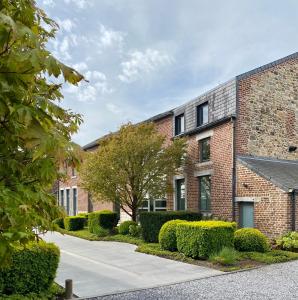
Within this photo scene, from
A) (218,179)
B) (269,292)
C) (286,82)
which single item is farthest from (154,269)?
(286,82)

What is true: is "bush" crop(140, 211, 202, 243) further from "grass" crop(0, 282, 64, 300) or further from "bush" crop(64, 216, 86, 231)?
"bush" crop(64, 216, 86, 231)

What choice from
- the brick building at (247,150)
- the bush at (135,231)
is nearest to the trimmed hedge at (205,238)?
the brick building at (247,150)

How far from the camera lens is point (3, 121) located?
2.85m

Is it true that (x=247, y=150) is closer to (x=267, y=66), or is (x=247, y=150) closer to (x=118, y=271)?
(x=267, y=66)

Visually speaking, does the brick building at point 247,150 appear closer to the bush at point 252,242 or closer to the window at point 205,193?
the window at point 205,193

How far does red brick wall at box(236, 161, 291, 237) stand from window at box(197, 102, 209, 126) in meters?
4.44

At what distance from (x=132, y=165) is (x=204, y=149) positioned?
3935 millimetres

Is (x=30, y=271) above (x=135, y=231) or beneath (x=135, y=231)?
above

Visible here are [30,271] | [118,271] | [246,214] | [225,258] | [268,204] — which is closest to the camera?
[30,271]

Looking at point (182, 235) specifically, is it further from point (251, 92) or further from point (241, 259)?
point (251, 92)

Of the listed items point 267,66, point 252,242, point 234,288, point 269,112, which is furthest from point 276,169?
point 234,288

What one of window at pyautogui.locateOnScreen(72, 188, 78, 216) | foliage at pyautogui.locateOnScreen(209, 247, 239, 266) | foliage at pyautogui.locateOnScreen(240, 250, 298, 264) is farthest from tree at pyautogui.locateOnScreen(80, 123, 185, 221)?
window at pyautogui.locateOnScreen(72, 188, 78, 216)

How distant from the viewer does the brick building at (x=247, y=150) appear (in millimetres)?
17047

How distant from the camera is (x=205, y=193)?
2112cm
